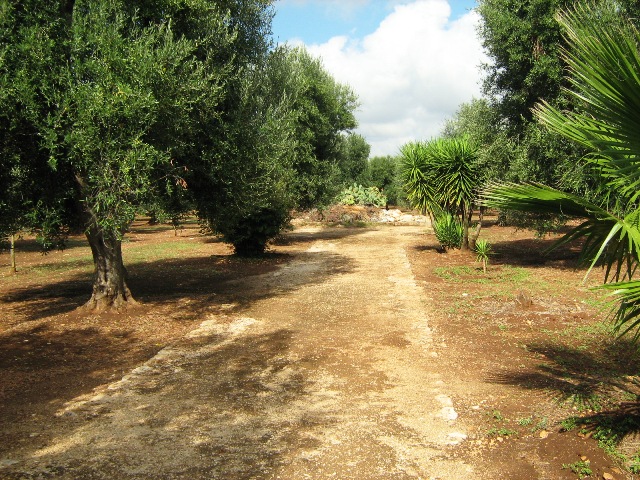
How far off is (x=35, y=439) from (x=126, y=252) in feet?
53.2

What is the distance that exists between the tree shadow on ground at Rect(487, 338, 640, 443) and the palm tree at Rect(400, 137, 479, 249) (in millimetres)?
9346

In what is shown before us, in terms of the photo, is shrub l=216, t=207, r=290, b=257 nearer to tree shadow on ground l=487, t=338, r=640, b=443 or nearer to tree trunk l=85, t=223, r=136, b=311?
tree trunk l=85, t=223, r=136, b=311

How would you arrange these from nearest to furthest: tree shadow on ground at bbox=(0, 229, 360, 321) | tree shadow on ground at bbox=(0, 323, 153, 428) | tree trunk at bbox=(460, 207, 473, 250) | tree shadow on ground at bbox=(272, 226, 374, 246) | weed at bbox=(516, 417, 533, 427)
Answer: weed at bbox=(516, 417, 533, 427), tree shadow on ground at bbox=(0, 323, 153, 428), tree shadow on ground at bbox=(0, 229, 360, 321), tree trunk at bbox=(460, 207, 473, 250), tree shadow on ground at bbox=(272, 226, 374, 246)

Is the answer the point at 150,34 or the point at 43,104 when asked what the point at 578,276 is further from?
the point at 43,104

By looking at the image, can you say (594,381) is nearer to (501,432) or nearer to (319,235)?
(501,432)

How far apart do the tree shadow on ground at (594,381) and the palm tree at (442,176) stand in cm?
935

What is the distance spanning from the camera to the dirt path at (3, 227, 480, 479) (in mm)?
4375

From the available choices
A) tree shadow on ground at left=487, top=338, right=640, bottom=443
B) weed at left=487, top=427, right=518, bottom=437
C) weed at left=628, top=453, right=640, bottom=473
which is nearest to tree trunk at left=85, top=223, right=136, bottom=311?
tree shadow on ground at left=487, top=338, right=640, bottom=443

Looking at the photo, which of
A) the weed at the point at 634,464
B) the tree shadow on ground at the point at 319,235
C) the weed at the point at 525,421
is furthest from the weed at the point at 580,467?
the tree shadow on ground at the point at 319,235

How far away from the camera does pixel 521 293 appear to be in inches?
396

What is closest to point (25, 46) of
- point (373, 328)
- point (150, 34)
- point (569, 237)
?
point (150, 34)

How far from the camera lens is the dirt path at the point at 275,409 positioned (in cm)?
438

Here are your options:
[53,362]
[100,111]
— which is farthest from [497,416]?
[100,111]

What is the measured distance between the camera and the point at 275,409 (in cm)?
555
